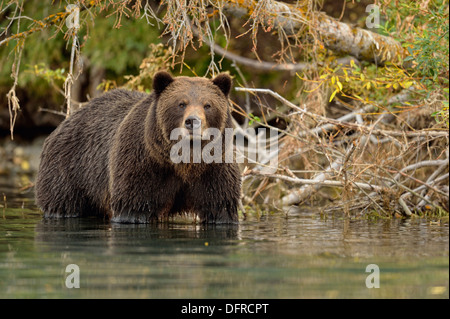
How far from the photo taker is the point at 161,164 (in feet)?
24.9

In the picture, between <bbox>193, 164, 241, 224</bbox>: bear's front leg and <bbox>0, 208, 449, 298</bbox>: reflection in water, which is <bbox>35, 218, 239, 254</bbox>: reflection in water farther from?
<bbox>193, 164, 241, 224</bbox>: bear's front leg

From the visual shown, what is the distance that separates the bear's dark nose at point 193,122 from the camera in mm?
7027

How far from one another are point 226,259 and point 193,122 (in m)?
1.78

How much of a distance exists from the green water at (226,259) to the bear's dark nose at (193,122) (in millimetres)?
942

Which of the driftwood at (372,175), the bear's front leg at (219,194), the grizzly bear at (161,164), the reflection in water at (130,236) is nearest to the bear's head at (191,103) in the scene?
the grizzly bear at (161,164)

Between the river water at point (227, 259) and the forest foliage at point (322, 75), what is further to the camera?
the forest foliage at point (322, 75)

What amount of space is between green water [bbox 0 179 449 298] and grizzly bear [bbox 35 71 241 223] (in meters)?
0.25

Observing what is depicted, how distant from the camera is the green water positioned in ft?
15.3

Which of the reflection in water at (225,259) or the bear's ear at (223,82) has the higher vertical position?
the bear's ear at (223,82)

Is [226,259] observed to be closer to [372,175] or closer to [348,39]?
[372,175]

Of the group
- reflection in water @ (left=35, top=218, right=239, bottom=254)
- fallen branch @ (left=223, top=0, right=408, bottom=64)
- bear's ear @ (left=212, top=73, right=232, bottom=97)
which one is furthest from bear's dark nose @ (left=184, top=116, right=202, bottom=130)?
fallen branch @ (left=223, top=0, right=408, bottom=64)

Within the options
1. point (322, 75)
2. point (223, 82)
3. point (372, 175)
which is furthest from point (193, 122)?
point (372, 175)

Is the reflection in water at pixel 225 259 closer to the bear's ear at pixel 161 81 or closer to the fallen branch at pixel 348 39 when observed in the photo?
the bear's ear at pixel 161 81
